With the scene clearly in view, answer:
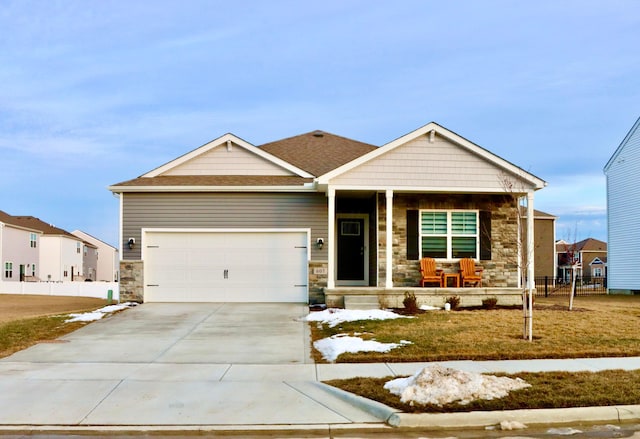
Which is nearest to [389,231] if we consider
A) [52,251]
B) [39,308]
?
[39,308]

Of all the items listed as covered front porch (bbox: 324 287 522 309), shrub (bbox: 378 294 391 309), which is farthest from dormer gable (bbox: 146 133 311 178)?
shrub (bbox: 378 294 391 309)

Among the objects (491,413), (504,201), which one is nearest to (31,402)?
(491,413)

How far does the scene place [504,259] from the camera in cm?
1820

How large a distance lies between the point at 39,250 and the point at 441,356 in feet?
163

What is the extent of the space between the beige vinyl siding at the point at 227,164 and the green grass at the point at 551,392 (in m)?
11.4

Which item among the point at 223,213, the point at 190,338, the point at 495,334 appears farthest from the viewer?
the point at 223,213

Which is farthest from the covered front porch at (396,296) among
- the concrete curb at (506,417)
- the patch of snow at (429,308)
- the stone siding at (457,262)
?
the concrete curb at (506,417)

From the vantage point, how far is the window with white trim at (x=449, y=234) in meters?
18.0

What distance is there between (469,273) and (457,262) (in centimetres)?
52

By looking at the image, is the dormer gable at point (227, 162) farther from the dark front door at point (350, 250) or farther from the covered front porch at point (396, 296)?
the covered front porch at point (396, 296)

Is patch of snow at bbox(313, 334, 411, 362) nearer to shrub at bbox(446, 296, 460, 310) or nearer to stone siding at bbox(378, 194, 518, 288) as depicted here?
shrub at bbox(446, 296, 460, 310)

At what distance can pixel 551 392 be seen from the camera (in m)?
7.62

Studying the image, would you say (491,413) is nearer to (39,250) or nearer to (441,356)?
(441,356)

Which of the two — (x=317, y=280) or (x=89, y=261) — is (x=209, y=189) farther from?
(x=89, y=261)
